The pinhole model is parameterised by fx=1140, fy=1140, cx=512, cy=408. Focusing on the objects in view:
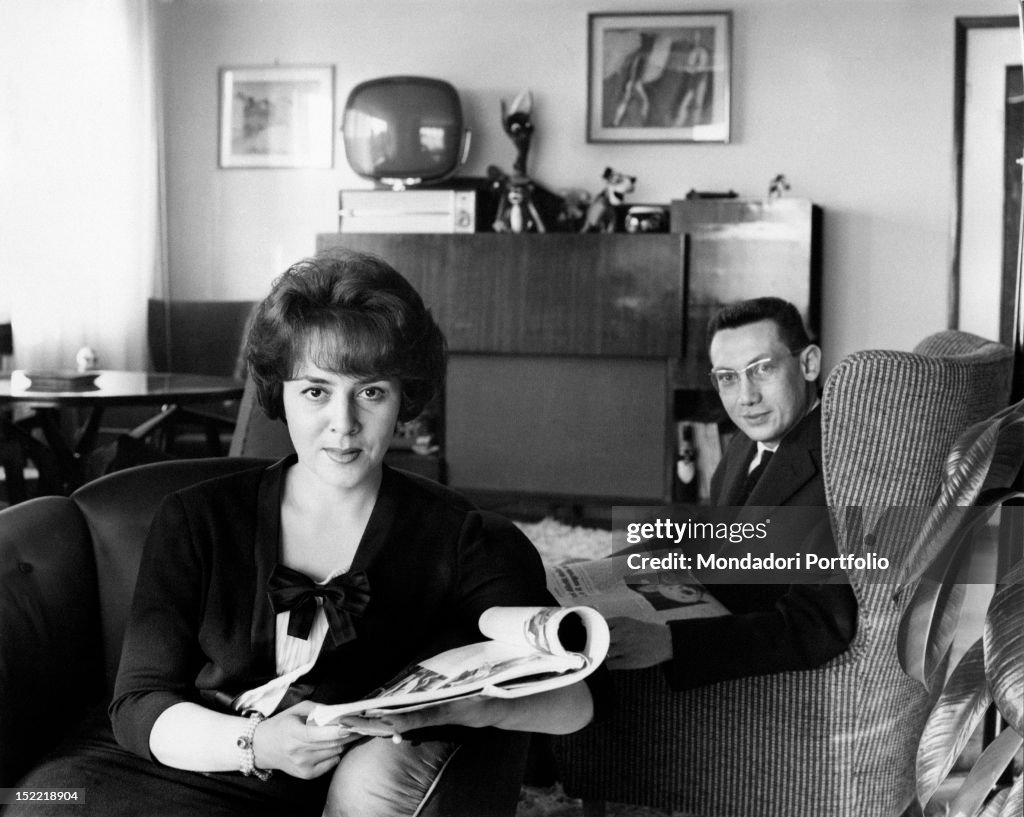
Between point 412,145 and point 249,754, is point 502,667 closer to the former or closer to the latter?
point 249,754

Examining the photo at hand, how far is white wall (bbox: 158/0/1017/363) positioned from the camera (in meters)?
4.74

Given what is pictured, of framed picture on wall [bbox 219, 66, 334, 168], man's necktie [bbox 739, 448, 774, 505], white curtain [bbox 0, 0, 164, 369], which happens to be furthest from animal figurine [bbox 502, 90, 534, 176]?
man's necktie [bbox 739, 448, 774, 505]

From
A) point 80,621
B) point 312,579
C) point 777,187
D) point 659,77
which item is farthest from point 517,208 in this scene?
point 312,579

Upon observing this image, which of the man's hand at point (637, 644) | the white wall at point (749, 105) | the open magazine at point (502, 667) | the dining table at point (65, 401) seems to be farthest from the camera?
the white wall at point (749, 105)

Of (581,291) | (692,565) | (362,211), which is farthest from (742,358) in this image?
(362,211)

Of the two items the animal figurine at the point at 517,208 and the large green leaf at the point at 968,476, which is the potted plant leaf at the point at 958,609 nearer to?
the large green leaf at the point at 968,476

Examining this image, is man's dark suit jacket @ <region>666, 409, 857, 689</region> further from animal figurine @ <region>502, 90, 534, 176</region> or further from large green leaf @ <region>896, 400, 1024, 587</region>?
animal figurine @ <region>502, 90, 534, 176</region>

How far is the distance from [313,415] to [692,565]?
2.71 ft

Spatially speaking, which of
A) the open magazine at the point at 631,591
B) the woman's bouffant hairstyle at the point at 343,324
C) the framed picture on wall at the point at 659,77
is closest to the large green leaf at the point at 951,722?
the open magazine at the point at 631,591

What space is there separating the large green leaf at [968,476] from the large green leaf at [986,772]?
219 mm

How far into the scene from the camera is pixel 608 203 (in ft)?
15.2

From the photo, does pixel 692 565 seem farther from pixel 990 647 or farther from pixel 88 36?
pixel 88 36

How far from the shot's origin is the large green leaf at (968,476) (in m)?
1.34

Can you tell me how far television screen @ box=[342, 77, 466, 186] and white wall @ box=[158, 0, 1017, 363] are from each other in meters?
0.37
